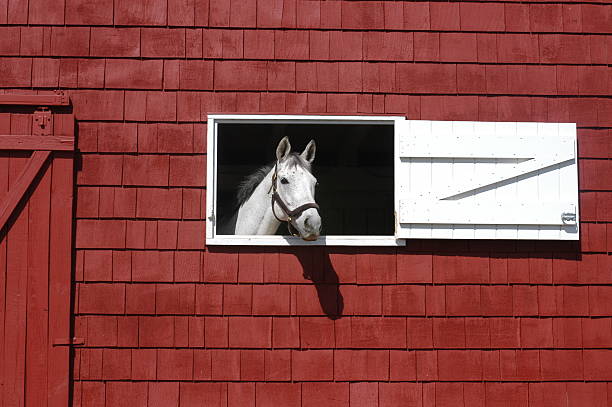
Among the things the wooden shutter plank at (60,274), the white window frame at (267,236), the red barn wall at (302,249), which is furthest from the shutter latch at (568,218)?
the wooden shutter plank at (60,274)

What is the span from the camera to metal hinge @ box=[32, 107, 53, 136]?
4.21 meters

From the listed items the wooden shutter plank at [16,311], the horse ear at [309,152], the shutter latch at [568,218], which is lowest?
the wooden shutter plank at [16,311]

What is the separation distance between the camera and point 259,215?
4418mm

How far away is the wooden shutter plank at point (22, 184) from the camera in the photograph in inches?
163

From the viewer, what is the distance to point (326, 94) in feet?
14.1

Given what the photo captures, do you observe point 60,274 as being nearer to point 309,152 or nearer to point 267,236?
point 267,236

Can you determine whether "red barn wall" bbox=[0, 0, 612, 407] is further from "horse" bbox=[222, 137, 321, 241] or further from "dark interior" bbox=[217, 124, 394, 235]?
"dark interior" bbox=[217, 124, 394, 235]

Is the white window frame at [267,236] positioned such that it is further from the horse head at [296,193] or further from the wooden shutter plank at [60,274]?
the wooden shutter plank at [60,274]

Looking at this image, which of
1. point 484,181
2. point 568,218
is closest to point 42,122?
point 484,181

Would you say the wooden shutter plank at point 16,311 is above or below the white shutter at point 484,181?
below

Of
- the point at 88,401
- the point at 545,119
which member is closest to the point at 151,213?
the point at 88,401

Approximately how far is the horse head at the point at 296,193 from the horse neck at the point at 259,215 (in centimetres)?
17

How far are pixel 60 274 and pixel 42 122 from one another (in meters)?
0.98

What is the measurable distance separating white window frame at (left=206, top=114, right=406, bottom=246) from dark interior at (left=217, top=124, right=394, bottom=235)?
1.23 ft
